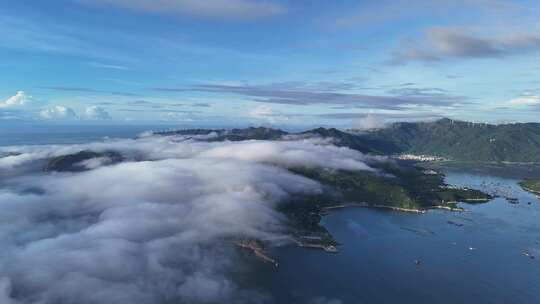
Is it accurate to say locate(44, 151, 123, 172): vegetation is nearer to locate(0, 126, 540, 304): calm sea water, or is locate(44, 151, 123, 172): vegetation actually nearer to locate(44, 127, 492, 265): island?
locate(44, 127, 492, 265): island

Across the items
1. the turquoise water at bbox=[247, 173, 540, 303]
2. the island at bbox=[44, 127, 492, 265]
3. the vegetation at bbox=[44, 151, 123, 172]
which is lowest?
the turquoise water at bbox=[247, 173, 540, 303]

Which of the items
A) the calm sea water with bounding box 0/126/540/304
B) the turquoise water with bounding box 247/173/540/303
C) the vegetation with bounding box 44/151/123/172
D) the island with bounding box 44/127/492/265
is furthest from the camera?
the vegetation with bounding box 44/151/123/172

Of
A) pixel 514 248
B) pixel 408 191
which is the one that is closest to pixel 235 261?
pixel 514 248

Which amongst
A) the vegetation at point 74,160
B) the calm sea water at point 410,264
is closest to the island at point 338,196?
the vegetation at point 74,160

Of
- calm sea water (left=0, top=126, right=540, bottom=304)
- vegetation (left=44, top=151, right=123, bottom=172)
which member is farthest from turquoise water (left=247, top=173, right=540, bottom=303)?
vegetation (left=44, top=151, right=123, bottom=172)

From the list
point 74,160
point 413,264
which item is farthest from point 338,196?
point 74,160

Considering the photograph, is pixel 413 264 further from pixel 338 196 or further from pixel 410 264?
pixel 338 196

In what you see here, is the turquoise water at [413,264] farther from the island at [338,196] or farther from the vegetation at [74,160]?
the vegetation at [74,160]

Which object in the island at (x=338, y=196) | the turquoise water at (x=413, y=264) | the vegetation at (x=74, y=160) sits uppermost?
the vegetation at (x=74, y=160)
